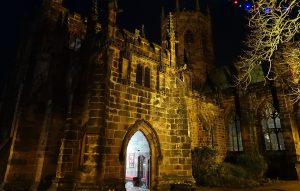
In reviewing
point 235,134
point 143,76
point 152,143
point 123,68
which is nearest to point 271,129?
point 235,134

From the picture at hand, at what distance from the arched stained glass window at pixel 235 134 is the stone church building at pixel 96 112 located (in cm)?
363

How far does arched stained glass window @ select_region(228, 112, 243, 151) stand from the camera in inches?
873

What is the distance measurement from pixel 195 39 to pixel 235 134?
15918 mm

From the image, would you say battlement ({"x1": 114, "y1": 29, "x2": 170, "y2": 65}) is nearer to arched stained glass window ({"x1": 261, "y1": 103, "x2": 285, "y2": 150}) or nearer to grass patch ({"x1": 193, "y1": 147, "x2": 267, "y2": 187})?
grass patch ({"x1": 193, "y1": 147, "x2": 267, "y2": 187})

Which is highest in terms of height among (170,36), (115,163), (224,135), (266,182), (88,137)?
(170,36)

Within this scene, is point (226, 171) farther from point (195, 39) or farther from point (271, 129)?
point (195, 39)

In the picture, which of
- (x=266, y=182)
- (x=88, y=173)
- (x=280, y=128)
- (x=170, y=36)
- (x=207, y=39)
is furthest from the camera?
(x=207, y=39)

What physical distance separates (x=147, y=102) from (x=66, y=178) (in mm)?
5198

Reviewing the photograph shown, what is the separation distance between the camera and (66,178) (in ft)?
30.3

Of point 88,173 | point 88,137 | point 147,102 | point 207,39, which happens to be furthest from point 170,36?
point 207,39

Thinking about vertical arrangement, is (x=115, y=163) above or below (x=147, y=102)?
below

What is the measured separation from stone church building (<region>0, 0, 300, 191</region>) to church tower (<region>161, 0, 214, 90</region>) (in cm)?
1441

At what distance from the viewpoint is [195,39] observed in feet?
108

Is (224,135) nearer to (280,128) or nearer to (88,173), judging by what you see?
(280,128)
